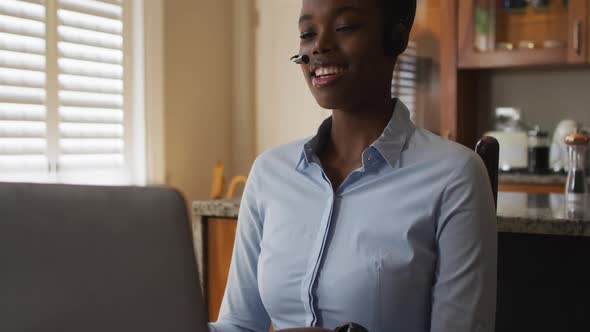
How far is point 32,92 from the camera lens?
272 cm

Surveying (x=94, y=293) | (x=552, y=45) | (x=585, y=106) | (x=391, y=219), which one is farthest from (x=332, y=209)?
(x=585, y=106)

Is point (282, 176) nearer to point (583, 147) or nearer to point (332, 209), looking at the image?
point (332, 209)

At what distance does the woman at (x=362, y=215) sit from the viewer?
3.04 feet

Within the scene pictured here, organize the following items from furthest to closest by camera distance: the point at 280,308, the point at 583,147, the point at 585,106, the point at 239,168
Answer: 1. the point at 239,168
2. the point at 585,106
3. the point at 583,147
4. the point at 280,308

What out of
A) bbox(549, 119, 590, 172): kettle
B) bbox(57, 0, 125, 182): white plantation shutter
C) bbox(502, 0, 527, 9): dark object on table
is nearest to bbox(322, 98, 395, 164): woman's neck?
bbox(57, 0, 125, 182): white plantation shutter

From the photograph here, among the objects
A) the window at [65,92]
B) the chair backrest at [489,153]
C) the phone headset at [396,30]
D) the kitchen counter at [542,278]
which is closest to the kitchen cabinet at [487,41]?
the window at [65,92]

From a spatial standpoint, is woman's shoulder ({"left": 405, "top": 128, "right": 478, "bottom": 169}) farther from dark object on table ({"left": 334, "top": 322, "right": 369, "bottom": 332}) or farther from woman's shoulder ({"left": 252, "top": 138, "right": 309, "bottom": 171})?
dark object on table ({"left": 334, "top": 322, "right": 369, "bottom": 332})

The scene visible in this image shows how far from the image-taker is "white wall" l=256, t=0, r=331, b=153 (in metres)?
3.97

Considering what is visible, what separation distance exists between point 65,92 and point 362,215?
2173mm

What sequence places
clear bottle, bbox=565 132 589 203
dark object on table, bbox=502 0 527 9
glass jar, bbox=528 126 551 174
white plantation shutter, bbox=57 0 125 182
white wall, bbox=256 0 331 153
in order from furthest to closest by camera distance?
1. white wall, bbox=256 0 331 153
2. dark object on table, bbox=502 0 527 9
3. glass jar, bbox=528 126 551 174
4. white plantation shutter, bbox=57 0 125 182
5. clear bottle, bbox=565 132 589 203

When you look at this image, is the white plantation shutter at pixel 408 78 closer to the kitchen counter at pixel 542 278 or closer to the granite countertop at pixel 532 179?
the granite countertop at pixel 532 179

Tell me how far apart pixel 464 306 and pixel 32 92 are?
7.29 feet

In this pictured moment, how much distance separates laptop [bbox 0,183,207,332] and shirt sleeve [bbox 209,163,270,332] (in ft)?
2.08

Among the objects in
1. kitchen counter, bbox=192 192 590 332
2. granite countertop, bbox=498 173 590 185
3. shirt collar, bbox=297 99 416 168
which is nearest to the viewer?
shirt collar, bbox=297 99 416 168
